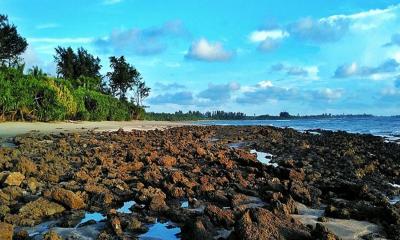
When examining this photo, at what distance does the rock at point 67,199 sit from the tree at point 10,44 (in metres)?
53.2

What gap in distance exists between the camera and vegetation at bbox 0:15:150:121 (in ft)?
118

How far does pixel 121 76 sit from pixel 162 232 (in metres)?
73.3

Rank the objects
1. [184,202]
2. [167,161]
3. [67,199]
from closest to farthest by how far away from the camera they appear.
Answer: [67,199] → [184,202] → [167,161]

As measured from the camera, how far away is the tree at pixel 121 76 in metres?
77.9

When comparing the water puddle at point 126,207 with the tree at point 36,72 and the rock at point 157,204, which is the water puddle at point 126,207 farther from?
the tree at point 36,72

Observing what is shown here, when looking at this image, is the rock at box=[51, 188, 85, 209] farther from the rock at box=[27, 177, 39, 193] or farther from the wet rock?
the wet rock

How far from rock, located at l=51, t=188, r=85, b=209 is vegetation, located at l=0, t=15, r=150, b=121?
29.3 m

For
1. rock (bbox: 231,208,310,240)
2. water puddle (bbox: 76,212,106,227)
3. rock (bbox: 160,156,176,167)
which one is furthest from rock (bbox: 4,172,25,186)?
rock (bbox: 231,208,310,240)

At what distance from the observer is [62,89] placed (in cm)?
4294

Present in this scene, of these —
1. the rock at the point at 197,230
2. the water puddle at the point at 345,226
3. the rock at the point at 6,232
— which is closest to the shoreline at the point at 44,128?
the rock at the point at 6,232

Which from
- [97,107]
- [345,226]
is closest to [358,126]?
[97,107]

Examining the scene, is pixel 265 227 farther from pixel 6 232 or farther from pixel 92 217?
pixel 6 232

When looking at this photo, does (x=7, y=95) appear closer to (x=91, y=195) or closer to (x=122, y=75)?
(x=91, y=195)

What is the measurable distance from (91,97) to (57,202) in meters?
45.8
